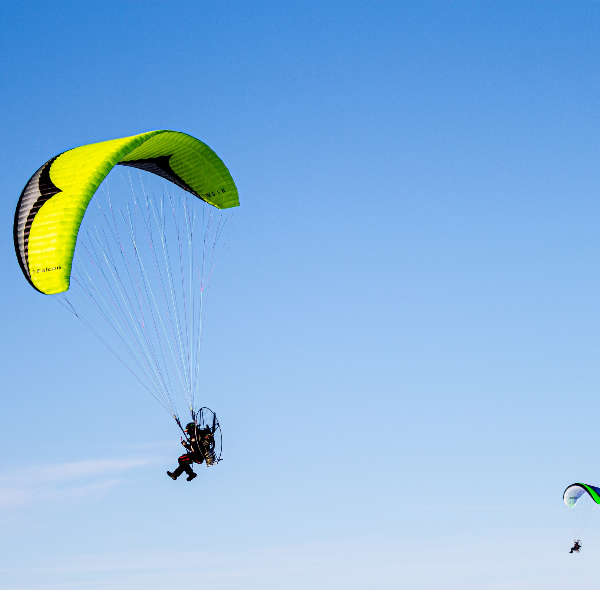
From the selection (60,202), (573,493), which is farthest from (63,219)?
(573,493)

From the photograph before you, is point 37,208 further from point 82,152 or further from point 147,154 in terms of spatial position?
point 147,154

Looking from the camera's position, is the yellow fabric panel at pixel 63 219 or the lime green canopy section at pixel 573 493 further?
the lime green canopy section at pixel 573 493

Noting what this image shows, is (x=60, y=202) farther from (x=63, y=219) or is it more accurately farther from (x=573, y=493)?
(x=573, y=493)

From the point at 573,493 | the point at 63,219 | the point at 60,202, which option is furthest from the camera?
the point at 573,493

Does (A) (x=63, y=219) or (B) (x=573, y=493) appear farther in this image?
(B) (x=573, y=493)

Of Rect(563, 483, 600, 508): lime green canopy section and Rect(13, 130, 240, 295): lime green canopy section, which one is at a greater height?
Rect(563, 483, 600, 508): lime green canopy section

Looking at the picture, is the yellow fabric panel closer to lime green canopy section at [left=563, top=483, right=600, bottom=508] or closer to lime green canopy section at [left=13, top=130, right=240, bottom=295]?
lime green canopy section at [left=13, top=130, right=240, bottom=295]

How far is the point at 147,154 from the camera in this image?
34938mm

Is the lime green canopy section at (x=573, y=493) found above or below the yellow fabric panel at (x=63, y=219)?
above

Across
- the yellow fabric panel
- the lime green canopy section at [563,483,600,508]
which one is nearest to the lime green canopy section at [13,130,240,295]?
the yellow fabric panel

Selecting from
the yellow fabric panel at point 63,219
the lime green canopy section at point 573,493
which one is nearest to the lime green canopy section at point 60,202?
the yellow fabric panel at point 63,219

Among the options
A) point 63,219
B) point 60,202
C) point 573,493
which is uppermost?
point 573,493

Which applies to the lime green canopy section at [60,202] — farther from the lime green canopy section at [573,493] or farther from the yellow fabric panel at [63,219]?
the lime green canopy section at [573,493]

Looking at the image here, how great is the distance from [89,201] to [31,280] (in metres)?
2.48
